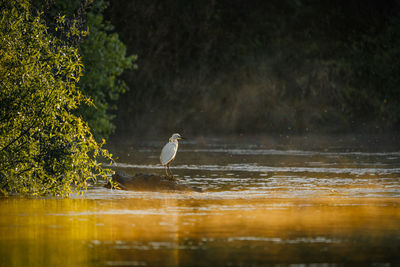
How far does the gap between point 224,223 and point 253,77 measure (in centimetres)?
5184

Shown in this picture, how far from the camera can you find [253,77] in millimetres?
68750

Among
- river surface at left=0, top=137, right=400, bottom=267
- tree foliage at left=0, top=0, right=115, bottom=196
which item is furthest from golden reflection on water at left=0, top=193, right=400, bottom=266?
tree foliage at left=0, top=0, right=115, bottom=196

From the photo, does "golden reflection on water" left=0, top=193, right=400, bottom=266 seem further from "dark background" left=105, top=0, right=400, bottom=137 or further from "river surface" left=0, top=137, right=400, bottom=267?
"dark background" left=105, top=0, right=400, bottom=137

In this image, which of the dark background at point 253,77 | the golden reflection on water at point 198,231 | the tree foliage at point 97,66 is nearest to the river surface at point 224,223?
the golden reflection on water at point 198,231

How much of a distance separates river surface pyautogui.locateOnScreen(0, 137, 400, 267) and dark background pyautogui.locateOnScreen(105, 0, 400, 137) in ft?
116

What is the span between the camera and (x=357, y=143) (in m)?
52.1

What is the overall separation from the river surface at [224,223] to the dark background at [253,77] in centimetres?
3521

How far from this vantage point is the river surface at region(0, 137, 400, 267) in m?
13.8

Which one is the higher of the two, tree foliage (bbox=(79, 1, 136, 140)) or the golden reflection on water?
tree foliage (bbox=(79, 1, 136, 140))

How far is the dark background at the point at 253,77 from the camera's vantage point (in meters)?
66.2

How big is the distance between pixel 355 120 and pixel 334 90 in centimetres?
274

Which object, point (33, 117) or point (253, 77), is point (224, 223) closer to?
point (33, 117)

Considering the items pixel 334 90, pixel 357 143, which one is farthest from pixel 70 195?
pixel 334 90

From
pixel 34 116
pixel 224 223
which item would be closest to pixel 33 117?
pixel 34 116
